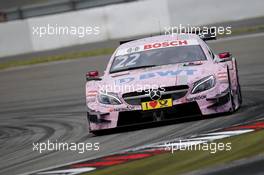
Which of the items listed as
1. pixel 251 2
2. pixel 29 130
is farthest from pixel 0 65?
pixel 29 130

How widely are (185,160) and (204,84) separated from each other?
3.00 meters

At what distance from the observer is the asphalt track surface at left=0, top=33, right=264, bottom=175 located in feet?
31.2

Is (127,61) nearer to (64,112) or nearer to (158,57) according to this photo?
(158,57)

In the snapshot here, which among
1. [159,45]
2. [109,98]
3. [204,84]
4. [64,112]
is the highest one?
[159,45]

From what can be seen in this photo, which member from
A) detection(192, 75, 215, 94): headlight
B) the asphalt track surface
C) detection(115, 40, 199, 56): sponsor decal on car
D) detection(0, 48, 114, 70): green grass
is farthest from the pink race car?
detection(0, 48, 114, 70): green grass

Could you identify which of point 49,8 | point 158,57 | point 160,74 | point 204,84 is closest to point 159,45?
point 158,57

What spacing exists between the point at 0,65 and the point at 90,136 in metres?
15.7

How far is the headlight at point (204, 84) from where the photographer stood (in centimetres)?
1027

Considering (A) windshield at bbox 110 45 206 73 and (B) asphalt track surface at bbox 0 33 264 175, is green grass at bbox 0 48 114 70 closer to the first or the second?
(B) asphalt track surface at bbox 0 33 264 175

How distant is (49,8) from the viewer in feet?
93.3

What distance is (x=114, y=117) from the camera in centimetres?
1043

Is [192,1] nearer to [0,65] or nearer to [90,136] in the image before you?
[0,65]

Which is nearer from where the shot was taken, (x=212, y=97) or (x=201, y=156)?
(x=201, y=156)

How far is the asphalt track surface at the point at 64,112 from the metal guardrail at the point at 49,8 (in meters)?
4.51
